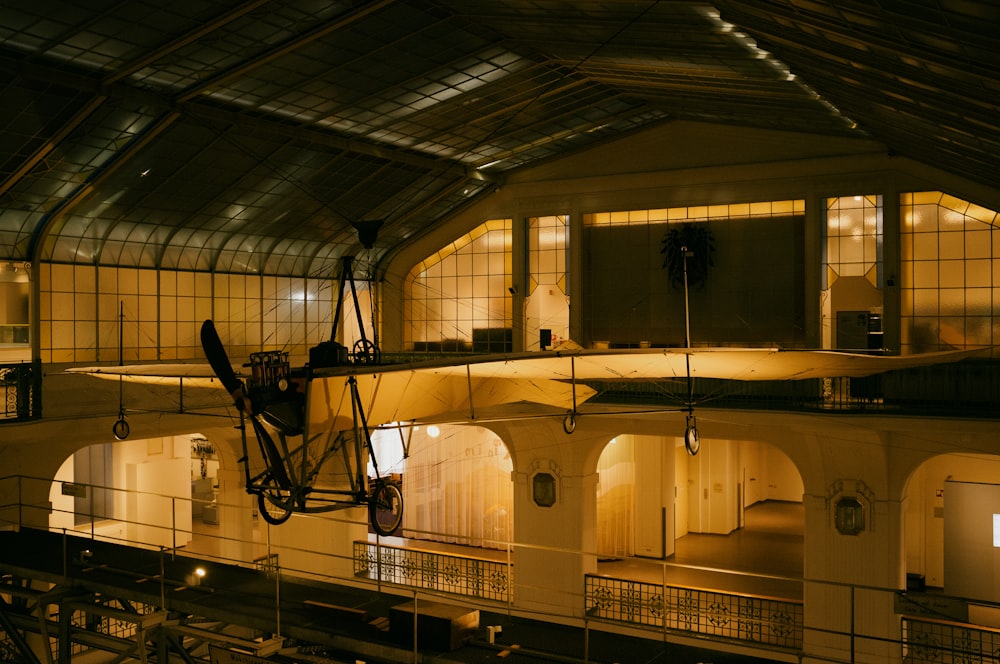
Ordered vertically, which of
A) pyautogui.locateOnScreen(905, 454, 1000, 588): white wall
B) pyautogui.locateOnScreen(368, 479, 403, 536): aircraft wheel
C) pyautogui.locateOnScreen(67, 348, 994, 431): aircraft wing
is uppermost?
pyautogui.locateOnScreen(67, 348, 994, 431): aircraft wing

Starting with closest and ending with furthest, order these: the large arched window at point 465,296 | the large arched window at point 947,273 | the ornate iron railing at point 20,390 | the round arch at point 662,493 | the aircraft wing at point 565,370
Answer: the aircraft wing at point 565,370
the ornate iron railing at point 20,390
the large arched window at point 947,273
the round arch at point 662,493
the large arched window at point 465,296

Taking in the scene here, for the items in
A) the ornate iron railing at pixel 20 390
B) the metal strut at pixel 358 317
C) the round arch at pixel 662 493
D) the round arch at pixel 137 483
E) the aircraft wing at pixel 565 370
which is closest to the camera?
the aircraft wing at pixel 565 370

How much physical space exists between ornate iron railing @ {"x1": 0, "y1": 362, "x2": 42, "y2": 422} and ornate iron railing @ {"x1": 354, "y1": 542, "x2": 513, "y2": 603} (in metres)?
7.40

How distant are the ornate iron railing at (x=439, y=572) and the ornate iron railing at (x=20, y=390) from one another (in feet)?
24.3

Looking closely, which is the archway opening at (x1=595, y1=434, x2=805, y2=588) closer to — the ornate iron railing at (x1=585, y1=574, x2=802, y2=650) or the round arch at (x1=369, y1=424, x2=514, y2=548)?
the round arch at (x1=369, y1=424, x2=514, y2=548)

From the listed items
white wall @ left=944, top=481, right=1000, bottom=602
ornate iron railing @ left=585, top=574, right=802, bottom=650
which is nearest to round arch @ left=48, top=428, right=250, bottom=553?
ornate iron railing @ left=585, top=574, right=802, bottom=650

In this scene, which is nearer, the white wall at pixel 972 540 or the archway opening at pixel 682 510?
the white wall at pixel 972 540

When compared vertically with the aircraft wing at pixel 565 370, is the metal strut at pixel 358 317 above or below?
above

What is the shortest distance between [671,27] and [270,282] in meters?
14.3

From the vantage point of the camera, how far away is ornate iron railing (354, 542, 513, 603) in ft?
70.1

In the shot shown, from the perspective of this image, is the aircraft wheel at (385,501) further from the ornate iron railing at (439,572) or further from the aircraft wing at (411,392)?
the ornate iron railing at (439,572)

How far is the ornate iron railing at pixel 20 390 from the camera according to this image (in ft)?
58.4

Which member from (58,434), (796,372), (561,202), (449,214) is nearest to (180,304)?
(58,434)

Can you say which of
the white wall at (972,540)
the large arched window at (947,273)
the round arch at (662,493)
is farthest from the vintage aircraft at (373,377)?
the round arch at (662,493)
